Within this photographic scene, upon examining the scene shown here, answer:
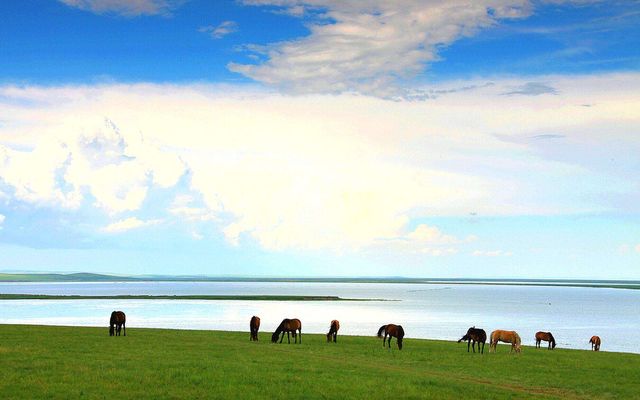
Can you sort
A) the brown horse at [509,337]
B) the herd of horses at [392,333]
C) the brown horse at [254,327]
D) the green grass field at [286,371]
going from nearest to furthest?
the green grass field at [286,371] < the brown horse at [509,337] < the herd of horses at [392,333] < the brown horse at [254,327]

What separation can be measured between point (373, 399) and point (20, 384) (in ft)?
42.8

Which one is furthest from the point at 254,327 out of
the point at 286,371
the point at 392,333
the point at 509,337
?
the point at 286,371

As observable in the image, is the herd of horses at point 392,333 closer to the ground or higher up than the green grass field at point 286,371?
higher up

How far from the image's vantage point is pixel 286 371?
30156 millimetres

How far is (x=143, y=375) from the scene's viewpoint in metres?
27.5

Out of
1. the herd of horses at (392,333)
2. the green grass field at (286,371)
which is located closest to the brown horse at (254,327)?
the herd of horses at (392,333)

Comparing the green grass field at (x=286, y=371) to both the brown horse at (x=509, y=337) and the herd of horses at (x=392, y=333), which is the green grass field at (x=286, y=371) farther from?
the herd of horses at (x=392, y=333)

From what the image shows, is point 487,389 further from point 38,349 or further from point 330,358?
point 38,349

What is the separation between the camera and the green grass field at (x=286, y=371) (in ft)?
82.7

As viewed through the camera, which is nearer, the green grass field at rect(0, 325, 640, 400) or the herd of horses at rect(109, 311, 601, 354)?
the green grass field at rect(0, 325, 640, 400)

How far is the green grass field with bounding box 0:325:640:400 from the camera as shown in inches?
993

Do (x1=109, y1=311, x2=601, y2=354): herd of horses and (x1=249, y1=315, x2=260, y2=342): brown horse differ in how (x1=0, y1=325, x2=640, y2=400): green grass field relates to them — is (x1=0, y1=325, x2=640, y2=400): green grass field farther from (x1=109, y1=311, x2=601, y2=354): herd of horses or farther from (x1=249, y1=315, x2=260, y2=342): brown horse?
(x1=249, y1=315, x2=260, y2=342): brown horse

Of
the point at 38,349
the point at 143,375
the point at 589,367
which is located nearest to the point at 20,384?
the point at 143,375

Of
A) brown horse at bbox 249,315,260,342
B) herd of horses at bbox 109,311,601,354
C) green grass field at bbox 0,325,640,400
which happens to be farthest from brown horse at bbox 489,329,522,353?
brown horse at bbox 249,315,260,342
